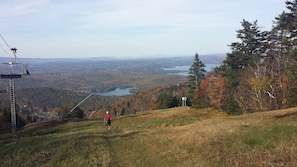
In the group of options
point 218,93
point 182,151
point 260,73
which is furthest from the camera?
point 218,93

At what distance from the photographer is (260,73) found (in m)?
51.4

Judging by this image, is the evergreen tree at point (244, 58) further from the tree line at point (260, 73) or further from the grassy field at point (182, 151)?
the grassy field at point (182, 151)

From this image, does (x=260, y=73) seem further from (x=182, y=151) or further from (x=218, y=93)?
(x=182, y=151)

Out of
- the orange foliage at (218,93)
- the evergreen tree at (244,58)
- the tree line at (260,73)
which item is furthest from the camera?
the orange foliage at (218,93)

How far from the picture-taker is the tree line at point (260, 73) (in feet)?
154

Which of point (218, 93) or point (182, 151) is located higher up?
point (182, 151)

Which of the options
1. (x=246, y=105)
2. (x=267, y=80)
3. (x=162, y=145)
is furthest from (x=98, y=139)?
(x=246, y=105)

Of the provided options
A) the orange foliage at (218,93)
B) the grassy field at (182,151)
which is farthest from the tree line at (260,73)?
the grassy field at (182,151)

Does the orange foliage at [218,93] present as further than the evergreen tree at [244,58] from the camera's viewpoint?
Yes

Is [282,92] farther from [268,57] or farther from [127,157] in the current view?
[127,157]

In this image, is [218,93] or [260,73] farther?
[218,93]

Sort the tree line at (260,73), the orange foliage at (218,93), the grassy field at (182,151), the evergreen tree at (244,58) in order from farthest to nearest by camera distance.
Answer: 1. the orange foliage at (218,93)
2. the evergreen tree at (244,58)
3. the tree line at (260,73)
4. the grassy field at (182,151)

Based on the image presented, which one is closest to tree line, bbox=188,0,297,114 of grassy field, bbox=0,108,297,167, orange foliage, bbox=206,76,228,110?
orange foliage, bbox=206,76,228,110

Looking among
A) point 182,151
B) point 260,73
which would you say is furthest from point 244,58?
point 182,151
